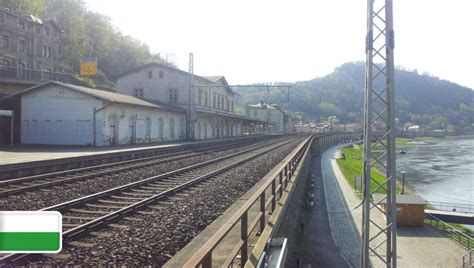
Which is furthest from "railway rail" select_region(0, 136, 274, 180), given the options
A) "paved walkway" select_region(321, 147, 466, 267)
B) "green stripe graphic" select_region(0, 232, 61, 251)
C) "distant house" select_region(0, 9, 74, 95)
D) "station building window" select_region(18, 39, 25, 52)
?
"station building window" select_region(18, 39, 25, 52)

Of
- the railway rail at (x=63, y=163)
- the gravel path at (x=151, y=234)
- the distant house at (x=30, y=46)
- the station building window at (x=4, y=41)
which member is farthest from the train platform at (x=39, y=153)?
the station building window at (x=4, y=41)

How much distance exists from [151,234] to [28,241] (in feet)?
14.6

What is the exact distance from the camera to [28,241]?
228 cm

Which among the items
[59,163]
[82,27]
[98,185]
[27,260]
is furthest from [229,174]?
[82,27]

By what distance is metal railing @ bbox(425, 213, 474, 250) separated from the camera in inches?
826

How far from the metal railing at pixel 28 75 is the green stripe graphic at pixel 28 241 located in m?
33.0

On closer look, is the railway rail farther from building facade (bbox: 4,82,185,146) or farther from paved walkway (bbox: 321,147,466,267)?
paved walkway (bbox: 321,147,466,267)

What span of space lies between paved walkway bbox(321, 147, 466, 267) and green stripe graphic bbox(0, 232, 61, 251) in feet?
47.6

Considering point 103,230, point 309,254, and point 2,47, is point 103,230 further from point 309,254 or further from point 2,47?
point 2,47

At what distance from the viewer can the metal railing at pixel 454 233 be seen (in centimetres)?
2099

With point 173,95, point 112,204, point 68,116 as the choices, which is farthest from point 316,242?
point 173,95

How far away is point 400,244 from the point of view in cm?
1950

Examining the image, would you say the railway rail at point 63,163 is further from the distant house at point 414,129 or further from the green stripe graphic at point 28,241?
the distant house at point 414,129

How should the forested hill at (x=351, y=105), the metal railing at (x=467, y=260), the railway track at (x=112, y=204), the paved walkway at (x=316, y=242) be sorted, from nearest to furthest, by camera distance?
the railway track at (x=112, y=204)
the paved walkway at (x=316, y=242)
the metal railing at (x=467, y=260)
the forested hill at (x=351, y=105)
